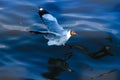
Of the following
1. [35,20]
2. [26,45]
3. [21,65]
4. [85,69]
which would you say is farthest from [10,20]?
[85,69]

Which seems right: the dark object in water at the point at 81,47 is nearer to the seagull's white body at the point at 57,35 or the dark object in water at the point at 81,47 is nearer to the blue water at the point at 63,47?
the blue water at the point at 63,47

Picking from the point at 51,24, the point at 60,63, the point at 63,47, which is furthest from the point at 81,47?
the point at 51,24

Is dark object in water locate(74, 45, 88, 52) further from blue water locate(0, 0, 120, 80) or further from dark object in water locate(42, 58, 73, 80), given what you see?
dark object in water locate(42, 58, 73, 80)

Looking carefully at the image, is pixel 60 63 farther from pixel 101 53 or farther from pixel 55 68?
pixel 101 53

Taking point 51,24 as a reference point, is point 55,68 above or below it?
below

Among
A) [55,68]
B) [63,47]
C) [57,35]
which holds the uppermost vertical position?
[63,47]

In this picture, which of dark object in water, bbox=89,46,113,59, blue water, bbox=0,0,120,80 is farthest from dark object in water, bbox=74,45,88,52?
dark object in water, bbox=89,46,113,59

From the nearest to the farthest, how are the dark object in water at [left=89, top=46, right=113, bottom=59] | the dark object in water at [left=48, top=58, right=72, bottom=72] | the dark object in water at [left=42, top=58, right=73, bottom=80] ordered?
the dark object in water at [left=42, top=58, right=73, bottom=80] < the dark object in water at [left=48, top=58, right=72, bottom=72] < the dark object in water at [left=89, top=46, right=113, bottom=59]

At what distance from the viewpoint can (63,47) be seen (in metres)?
4.68

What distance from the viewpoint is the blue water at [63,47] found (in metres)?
4.25

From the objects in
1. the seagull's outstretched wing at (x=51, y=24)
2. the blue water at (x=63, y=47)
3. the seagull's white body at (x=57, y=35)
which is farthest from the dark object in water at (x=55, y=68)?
the seagull's outstretched wing at (x=51, y=24)

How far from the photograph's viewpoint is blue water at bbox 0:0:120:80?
4254 millimetres

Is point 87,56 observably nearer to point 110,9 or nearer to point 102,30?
point 102,30

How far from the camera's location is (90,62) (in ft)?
14.6
